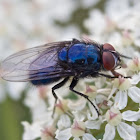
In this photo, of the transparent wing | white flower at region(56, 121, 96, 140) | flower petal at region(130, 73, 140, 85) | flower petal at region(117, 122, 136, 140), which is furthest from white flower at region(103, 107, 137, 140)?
the transparent wing

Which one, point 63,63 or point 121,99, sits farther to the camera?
point 63,63

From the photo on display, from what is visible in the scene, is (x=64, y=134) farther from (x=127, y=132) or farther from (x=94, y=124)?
(x=127, y=132)

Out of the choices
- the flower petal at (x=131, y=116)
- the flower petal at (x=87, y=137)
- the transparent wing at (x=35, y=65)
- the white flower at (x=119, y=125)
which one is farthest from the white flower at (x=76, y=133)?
the transparent wing at (x=35, y=65)

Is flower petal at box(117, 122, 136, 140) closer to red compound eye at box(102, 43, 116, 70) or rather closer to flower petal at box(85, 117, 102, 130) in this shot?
flower petal at box(85, 117, 102, 130)

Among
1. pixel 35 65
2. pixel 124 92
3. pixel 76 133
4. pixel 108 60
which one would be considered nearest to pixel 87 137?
pixel 76 133

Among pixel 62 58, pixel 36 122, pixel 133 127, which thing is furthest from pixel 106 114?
pixel 36 122

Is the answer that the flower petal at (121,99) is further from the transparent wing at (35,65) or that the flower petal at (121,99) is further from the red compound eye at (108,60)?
the transparent wing at (35,65)

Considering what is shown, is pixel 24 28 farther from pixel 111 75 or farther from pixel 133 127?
pixel 133 127
